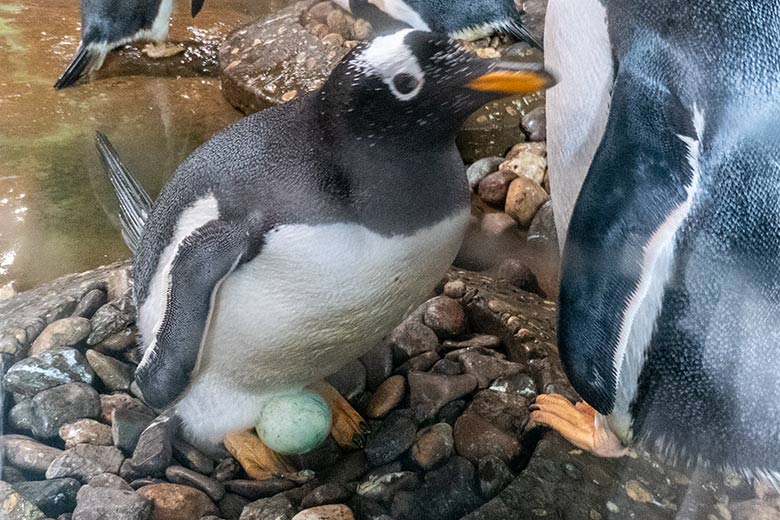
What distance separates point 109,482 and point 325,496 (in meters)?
0.32

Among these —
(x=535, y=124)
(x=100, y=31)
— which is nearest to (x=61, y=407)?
(x=100, y=31)

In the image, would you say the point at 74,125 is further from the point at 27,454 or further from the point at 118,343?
the point at 27,454

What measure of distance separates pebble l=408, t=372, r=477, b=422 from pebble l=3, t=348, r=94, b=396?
56cm

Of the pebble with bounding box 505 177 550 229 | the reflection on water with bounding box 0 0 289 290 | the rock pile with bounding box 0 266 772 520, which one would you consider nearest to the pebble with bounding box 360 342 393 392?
the rock pile with bounding box 0 266 772 520

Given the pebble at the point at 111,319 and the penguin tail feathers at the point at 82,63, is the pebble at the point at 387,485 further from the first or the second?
the penguin tail feathers at the point at 82,63

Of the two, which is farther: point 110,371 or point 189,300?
point 110,371

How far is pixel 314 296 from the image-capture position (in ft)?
3.72

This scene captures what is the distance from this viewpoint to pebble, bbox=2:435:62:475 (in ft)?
3.69

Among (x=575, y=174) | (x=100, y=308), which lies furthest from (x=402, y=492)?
(x=100, y=308)

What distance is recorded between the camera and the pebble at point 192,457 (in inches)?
49.4

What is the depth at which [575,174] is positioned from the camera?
1.21 metres

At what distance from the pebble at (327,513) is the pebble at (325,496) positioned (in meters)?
0.02

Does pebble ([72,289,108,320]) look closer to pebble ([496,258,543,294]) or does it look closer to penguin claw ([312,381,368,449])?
penguin claw ([312,381,368,449])

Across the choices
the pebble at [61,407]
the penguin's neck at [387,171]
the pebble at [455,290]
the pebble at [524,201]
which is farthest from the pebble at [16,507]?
the pebble at [524,201]
